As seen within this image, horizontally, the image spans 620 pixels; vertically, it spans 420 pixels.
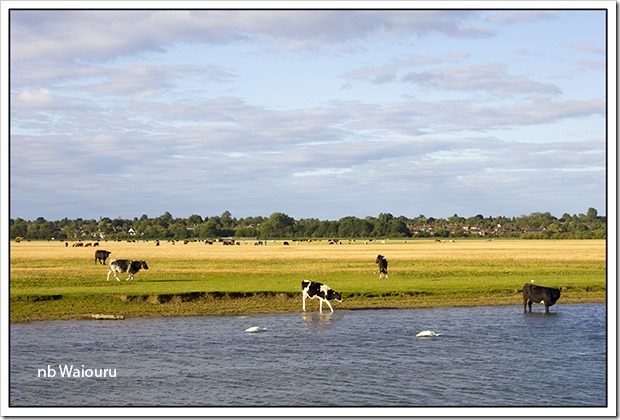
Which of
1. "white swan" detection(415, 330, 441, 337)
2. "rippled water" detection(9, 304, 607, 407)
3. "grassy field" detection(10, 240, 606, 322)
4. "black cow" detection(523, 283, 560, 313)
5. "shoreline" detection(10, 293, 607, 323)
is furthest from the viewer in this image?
"grassy field" detection(10, 240, 606, 322)

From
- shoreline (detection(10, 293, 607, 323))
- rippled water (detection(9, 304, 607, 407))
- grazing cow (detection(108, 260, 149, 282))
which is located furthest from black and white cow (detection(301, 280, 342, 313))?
grazing cow (detection(108, 260, 149, 282))

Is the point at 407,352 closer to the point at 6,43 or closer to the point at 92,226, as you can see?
the point at 6,43

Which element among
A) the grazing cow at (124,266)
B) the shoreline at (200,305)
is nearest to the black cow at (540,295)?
the shoreline at (200,305)

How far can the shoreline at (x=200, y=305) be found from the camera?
30.6 m

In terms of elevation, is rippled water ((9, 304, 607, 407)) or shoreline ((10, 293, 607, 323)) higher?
shoreline ((10, 293, 607, 323))

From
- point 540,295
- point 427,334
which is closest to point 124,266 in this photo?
point 427,334

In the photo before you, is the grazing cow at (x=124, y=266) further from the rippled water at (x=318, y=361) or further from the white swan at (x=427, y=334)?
the white swan at (x=427, y=334)

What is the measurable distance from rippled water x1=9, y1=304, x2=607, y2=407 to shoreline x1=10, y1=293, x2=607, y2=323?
4.76 feet

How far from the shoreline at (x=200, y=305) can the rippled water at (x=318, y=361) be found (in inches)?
57.1

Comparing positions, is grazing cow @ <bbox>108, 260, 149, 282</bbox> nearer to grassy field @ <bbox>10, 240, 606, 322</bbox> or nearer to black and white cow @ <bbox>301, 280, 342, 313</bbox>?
grassy field @ <bbox>10, 240, 606, 322</bbox>

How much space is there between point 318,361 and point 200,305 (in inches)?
491

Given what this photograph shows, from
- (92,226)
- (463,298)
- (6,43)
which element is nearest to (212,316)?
(463,298)

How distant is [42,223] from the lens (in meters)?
157

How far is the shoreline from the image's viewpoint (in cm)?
3059
